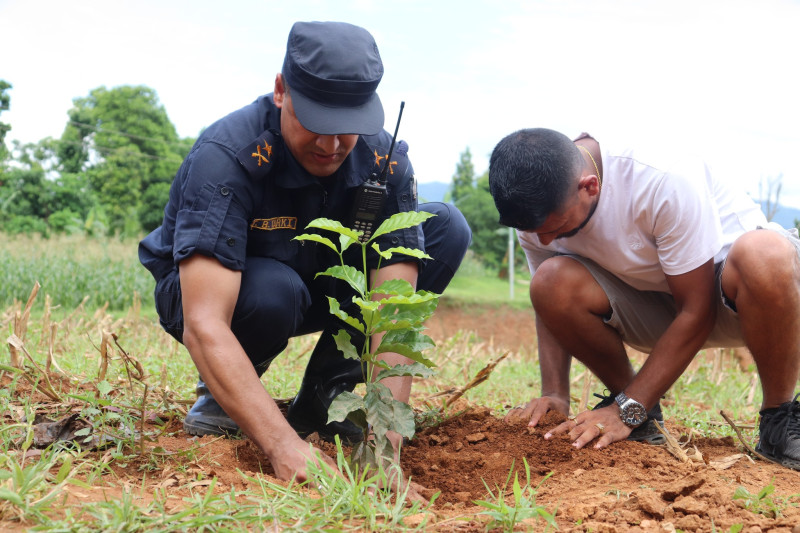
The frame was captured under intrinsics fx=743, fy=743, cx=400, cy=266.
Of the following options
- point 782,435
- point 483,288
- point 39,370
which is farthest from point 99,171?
point 782,435

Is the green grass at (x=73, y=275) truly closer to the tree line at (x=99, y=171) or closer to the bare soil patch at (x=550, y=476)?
the tree line at (x=99, y=171)

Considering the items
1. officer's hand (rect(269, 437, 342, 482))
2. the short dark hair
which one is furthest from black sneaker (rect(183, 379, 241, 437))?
the short dark hair

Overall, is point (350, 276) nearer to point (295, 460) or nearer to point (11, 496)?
point (295, 460)

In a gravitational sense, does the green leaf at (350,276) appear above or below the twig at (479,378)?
above

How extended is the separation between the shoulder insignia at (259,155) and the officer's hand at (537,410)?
4.52 feet

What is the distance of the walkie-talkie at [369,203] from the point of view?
2.64 meters

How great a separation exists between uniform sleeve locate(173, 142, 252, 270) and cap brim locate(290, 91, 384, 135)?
0.97 feet

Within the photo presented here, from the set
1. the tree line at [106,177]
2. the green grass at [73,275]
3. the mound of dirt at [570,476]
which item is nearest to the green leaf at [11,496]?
the mound of dirt at [570,476]

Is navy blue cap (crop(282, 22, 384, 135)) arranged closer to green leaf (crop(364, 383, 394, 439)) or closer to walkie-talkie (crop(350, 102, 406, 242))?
walkie-talkie (crop(350, 102, 406, 242))

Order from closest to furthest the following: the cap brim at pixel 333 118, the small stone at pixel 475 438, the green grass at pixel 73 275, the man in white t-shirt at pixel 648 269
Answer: the cap brim at pixel 333 118 < the man in white t-shirt at pixel 648 269 < the small stone at pixel 475 438 < the green grass at pixel 73 275

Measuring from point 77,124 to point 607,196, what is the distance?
2096 centimetres

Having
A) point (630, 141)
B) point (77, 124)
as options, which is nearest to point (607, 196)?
point (630, 141)

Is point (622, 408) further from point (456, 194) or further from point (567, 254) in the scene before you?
point (456, 194)

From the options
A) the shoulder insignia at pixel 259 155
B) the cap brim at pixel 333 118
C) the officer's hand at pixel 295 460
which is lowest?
the officer's hand at pixel 295 460
